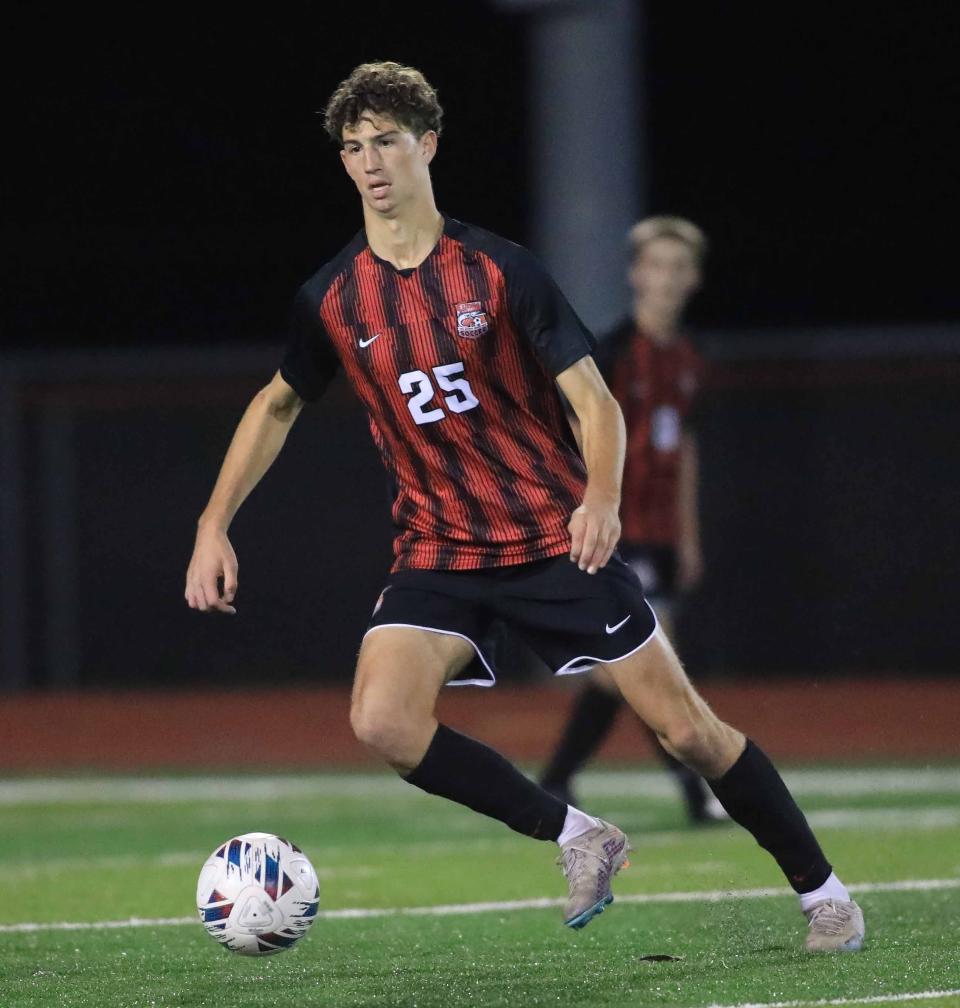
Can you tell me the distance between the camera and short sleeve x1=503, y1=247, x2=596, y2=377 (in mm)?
5027

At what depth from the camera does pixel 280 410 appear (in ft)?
17.9

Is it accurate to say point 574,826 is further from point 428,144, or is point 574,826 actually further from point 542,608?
point 428,144

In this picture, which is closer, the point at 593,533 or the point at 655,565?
the point at 593,533

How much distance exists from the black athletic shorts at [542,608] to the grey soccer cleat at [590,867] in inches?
16.7

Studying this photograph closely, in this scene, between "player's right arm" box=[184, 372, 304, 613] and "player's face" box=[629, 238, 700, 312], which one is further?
"player's face" box=[629, 238, 700, 312]

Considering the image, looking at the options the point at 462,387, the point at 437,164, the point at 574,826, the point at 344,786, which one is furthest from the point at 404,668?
the point at 437,164

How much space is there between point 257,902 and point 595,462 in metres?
1.34

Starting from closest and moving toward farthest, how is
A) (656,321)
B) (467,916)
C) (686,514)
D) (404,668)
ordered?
(404,668)
(467,916)
(656,321)
(686,514)

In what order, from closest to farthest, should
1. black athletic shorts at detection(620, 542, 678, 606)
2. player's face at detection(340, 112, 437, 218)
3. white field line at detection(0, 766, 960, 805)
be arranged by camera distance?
player's face at detection(340, 112, 437, 218) → black athletic shorts at detection(620, 542, 678, 606) → white field line at detection(0, 766, 960, 805)

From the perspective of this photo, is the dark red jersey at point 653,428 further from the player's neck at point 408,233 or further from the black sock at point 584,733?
the player's neck at point 408,233

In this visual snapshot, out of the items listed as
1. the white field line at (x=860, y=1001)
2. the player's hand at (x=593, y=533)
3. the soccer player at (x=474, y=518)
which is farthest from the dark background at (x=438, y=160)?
the white field line at (x=860, y=1001)

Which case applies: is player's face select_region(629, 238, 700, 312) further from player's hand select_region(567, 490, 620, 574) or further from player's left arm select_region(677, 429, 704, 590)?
player's hand select_region(567, 490, 620, 574)

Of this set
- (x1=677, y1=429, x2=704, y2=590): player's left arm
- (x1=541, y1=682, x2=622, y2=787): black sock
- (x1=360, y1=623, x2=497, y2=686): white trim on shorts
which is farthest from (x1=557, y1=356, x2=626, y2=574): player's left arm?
(x1=677, y1=429, x2=704, y2=590): player's left arm

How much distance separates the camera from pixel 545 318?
5.05 meters
